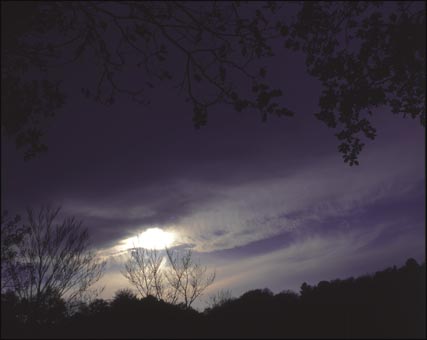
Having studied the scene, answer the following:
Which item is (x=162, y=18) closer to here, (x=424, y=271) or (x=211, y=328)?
(x=211, y=328)

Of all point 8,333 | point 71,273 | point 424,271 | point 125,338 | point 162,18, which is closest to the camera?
point 162,18

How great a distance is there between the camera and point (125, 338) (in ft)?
25.6

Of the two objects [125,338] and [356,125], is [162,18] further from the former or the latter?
[125,338]

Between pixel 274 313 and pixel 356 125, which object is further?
pixel 356 125

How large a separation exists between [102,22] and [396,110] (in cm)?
746

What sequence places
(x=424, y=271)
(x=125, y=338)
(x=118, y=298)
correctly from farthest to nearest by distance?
(x=118, y=298)
(x=424, y=271)
(x=125, y=338)

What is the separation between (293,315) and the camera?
7742 mm

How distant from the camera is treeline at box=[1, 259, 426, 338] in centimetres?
680

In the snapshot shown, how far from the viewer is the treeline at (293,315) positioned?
6805mm

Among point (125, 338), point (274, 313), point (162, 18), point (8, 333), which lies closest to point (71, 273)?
point (8, 333)

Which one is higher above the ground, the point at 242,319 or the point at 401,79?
the point at 401,79

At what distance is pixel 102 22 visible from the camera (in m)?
7.16

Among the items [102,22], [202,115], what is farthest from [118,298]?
[102,22]

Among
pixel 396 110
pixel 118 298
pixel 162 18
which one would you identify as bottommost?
pixel 118 298
